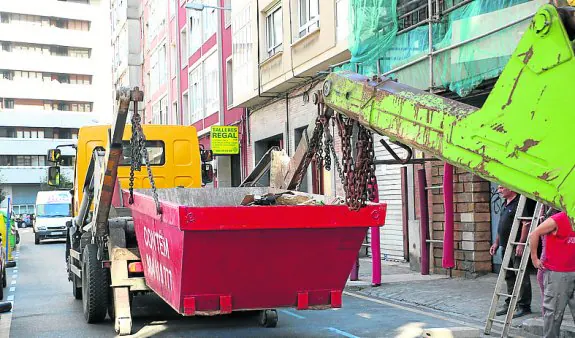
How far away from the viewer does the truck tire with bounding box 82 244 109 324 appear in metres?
9.20

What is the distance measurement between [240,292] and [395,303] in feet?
15.7

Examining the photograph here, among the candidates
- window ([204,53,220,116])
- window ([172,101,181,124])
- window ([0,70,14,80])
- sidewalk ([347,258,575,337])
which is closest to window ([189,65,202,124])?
window ([204,53,220,116])

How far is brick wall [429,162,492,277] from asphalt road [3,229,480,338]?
2686 mm

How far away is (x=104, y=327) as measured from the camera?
9.28 metres

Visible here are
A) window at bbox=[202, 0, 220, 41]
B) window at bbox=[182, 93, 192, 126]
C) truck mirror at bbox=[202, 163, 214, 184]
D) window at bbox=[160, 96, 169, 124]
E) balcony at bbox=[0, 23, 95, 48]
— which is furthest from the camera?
balcony at bbox=[0, 23, 95, 48]

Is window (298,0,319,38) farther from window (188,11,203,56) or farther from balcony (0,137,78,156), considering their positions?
balcony (0,137,78,156)

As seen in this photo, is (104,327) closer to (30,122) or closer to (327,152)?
(327,152)

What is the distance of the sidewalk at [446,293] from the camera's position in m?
9.21

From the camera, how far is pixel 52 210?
33469 mm

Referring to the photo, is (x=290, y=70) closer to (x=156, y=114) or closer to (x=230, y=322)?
(x=230, y=322)

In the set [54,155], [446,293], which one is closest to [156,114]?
[54,155]

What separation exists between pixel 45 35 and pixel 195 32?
50.0 meters

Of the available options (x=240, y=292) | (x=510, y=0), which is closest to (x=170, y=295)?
(x=240, y=292)

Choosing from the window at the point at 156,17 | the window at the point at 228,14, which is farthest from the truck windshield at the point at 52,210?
the window at the point at 156,17
